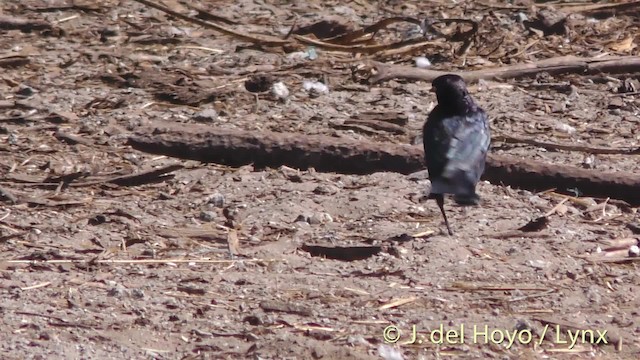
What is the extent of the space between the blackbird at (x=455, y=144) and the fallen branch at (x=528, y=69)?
1.70 metres

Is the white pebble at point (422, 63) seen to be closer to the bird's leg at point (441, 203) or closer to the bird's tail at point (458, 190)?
the bird's leg at point (441, 203)

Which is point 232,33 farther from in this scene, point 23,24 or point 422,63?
point 23,24

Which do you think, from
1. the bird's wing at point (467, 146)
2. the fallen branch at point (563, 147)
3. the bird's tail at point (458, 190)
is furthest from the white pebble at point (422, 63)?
the bird's tail at point (458, 190)

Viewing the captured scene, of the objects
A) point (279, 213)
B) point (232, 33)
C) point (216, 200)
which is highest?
point (279, 213)

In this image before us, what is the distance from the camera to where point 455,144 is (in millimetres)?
5762

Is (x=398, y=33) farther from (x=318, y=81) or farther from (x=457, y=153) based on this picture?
(x=457, y=153)

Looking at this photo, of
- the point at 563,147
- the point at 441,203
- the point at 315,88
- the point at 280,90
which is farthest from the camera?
the point at 315,88

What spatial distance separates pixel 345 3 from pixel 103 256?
4877 mm

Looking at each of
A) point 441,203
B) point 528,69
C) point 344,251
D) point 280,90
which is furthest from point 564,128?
point 344,251

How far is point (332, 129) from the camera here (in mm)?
7211

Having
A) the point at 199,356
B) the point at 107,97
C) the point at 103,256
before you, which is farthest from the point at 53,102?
the point at 199,356

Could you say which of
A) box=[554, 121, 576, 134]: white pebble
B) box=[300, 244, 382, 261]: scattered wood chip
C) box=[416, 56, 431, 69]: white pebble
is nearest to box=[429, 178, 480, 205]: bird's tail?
box=[300, 244, 382, 261]: scattered wood chip

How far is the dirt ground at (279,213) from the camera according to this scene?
470cm

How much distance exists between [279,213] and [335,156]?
671 mm
